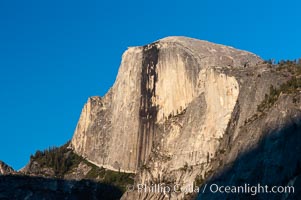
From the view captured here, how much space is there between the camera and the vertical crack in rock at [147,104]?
16775cm

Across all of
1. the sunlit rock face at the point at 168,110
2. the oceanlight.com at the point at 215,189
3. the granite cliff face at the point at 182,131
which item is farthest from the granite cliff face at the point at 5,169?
the oceanlight.com at the point at 215,189

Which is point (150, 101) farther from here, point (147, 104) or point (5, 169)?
point (5, 169)

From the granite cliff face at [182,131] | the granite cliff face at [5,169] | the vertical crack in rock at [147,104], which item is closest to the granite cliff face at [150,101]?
the vertical crack in rock at [147,104]

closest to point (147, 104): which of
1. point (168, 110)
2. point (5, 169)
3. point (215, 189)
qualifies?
point (168, 110)

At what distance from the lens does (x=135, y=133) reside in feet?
559

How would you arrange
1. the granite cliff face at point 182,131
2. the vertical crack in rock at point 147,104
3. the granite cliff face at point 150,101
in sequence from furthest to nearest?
the vertical crack in rock at point 147,104 < the granite cliff face at point 150,101 < the granite cliff face at point 182,131

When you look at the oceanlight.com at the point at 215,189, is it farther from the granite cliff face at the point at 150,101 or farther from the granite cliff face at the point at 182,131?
the granite cliff face at the point at 150,101

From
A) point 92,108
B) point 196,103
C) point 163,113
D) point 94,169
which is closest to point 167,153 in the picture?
point 196,103

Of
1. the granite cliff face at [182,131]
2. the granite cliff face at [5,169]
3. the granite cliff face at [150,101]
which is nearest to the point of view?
the granite cliff face at [182,131]

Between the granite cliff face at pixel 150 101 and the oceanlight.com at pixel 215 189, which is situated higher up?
the granite cliff face at pixel 150 101

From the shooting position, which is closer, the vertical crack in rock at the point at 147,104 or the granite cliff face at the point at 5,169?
the vertical crack in rock at the point at 147,104

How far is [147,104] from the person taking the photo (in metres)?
171

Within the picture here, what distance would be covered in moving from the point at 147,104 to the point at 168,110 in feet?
20.4

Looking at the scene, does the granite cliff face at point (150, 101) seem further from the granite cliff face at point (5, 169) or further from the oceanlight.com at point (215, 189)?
the granite cliff face at point (5, 169)
